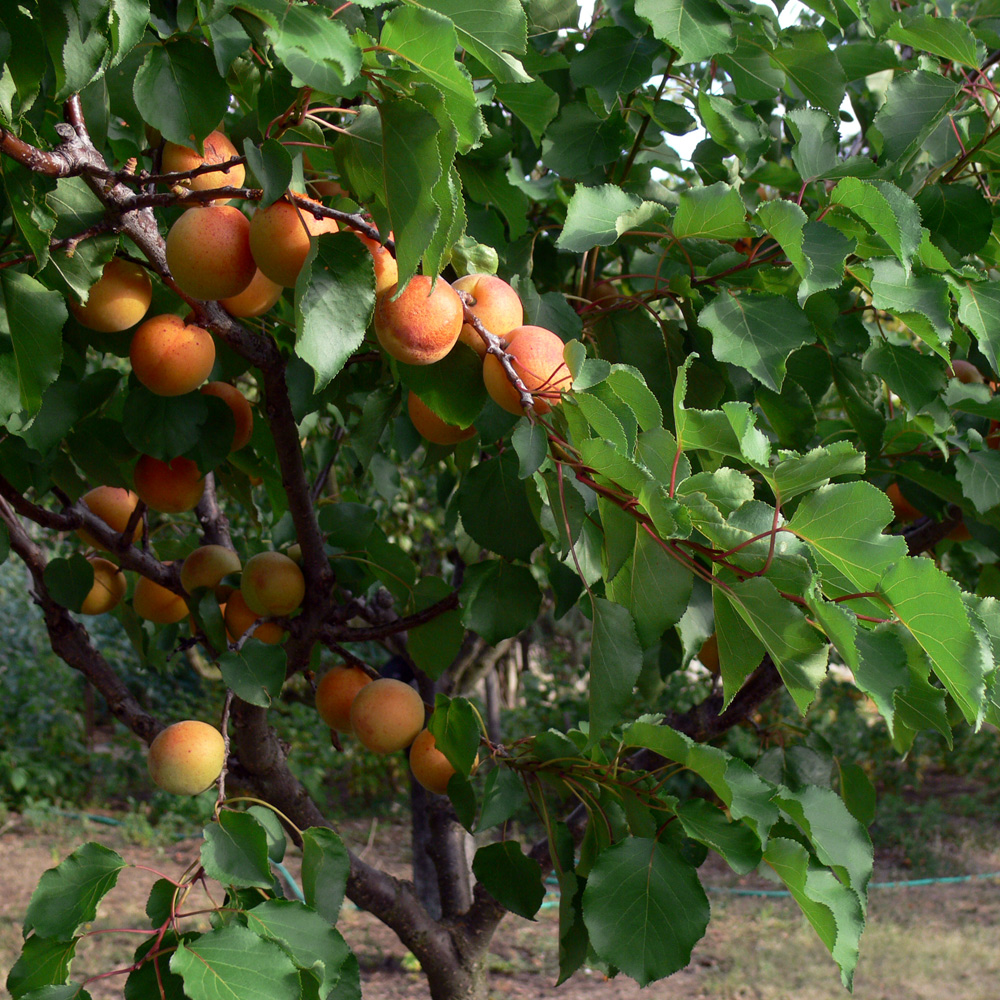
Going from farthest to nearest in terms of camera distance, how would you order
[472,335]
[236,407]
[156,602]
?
[156,602]
[236,407]
[472,335]

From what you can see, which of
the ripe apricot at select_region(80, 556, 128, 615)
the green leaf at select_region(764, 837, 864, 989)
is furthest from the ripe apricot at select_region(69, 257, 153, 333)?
the green leaf at select_region(764, 837, 864, 989)

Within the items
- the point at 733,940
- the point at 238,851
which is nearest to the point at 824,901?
the point at 238,851

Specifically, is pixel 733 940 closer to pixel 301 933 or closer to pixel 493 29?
pixel 301 933

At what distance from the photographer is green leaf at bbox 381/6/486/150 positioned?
0.51 m

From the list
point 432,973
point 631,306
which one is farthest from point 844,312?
point 432,973

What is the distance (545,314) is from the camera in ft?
3.29

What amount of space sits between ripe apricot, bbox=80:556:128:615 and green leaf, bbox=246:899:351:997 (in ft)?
2.46

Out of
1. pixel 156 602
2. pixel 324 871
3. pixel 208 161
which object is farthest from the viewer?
pixel 156 602

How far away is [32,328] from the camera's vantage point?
0.76 meters

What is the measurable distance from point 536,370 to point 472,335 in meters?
0.09

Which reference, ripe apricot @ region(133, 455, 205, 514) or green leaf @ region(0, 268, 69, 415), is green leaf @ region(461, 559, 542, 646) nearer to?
ripe apricot @ region(133, 455, 205, 514)

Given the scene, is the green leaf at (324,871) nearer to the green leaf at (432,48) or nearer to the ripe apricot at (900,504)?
the green leaf at (432,48)

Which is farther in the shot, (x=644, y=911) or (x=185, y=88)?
(x=644, y=911)

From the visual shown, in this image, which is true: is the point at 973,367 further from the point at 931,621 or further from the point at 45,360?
the point at 45,360
